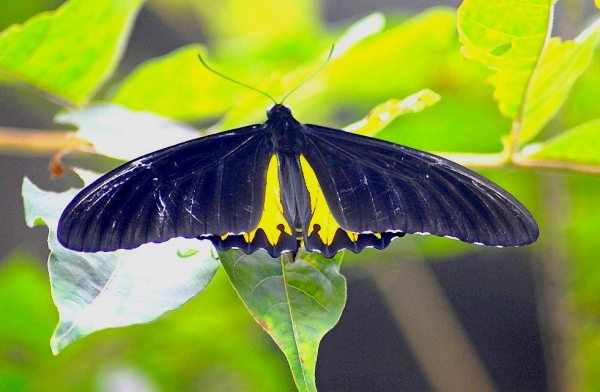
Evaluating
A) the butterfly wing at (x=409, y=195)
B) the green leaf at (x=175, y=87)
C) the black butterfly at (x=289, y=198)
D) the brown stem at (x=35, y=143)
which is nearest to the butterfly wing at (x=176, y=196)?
the black butterfly at (x=289, y=198)

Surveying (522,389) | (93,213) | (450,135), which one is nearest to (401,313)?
(522,389)

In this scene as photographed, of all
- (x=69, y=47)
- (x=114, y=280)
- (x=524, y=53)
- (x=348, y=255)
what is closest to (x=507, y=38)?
(x=524, y=53)

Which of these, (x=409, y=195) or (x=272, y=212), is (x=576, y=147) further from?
(x=272, y=212)

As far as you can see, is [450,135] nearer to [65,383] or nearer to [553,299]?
[553,299]

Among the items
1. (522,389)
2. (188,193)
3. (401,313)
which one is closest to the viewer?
(188,193)

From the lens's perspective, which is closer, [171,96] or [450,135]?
[171,96]

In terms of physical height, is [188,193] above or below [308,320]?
above

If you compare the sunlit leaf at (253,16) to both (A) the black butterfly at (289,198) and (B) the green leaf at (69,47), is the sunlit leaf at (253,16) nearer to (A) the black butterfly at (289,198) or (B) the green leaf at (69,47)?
(B) the green leaf at (69,47)
